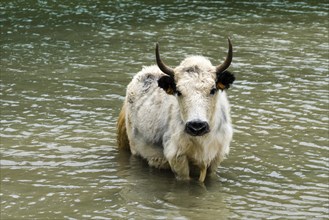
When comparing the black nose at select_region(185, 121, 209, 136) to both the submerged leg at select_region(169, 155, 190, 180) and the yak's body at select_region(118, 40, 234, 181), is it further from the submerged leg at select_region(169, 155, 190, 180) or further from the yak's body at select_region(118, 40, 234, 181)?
the submerged leg at select_region(169, 155, 190, 180)

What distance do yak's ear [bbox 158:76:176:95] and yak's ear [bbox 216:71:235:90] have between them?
2.02 feet

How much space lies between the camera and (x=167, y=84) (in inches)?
423

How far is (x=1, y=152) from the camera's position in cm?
1277

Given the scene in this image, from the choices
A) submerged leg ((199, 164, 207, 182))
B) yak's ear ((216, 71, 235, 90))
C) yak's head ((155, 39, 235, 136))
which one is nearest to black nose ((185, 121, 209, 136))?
yak's head ((155, 39, 235, 136))

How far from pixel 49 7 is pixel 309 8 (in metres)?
8.97

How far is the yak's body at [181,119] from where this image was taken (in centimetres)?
1049

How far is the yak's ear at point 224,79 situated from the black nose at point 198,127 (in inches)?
30.1

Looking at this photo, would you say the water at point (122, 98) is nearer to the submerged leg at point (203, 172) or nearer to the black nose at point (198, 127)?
the submerged leg at point (203, 172)

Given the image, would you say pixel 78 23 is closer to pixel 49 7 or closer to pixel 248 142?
pixel 49 7

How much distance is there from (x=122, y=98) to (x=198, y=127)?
5998 millimetres

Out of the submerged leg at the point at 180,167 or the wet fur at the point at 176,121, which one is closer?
the wet fur at the point at 176,121

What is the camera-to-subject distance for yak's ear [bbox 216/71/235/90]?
1066cm

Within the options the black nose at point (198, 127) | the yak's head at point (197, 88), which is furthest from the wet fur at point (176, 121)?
the black nose at point (198, 127)

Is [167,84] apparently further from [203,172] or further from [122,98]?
[122,98]
